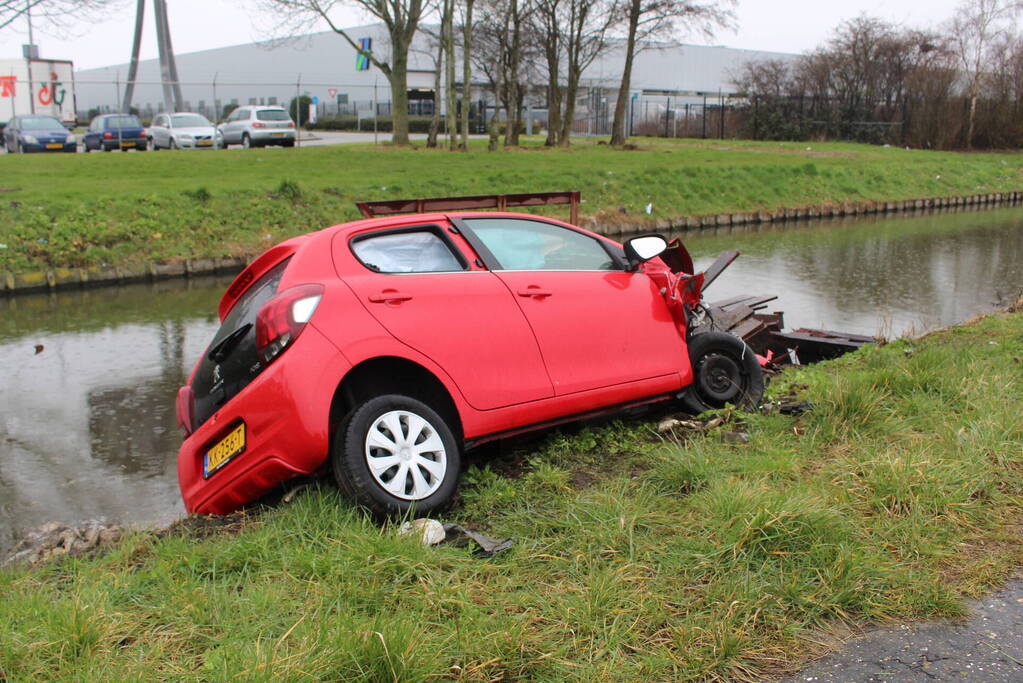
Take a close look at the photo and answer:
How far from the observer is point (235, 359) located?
4.65 meters

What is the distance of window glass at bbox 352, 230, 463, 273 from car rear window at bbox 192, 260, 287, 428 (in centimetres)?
45

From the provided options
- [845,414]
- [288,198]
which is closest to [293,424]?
[845,414]

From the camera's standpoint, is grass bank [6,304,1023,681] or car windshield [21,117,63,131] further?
car windshield [21,117,63,131]

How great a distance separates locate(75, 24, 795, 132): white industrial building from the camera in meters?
57.5

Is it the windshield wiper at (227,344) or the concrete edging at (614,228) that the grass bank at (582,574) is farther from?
the concrete edging at (614,228)

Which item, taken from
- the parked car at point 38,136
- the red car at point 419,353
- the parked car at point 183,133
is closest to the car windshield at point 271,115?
the parked car at point 183,133

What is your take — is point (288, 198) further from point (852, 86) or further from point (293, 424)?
point (852, 86)

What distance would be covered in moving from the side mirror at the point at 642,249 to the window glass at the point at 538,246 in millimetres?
119

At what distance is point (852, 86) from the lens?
4728 cm

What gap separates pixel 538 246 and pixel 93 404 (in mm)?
4555

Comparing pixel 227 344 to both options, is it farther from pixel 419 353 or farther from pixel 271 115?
pixel 271 115

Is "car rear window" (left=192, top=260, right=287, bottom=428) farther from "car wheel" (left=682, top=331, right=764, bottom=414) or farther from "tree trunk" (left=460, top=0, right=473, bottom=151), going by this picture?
"tree trunk" (left=460, top=0, right=473, bottom=151)

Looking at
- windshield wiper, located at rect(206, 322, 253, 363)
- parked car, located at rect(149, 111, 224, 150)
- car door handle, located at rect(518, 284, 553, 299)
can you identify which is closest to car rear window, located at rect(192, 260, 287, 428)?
windshield wiper, located at rect(206, 322, 253, 363)

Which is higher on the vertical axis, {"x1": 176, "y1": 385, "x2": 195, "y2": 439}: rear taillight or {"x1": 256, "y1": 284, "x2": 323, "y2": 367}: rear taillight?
{"x1": 256, "y1": 284, "x2": 323, "y2": 367}: rear taillight
